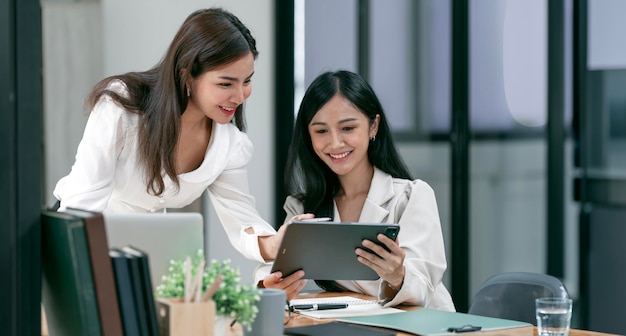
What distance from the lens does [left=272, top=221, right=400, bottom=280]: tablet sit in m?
2.00

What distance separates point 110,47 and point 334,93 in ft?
6.88

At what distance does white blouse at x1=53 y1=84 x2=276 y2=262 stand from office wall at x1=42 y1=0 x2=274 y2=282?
1725 millimetres

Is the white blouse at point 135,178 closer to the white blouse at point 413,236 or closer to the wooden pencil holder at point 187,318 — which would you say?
the white blouse at point 413,236

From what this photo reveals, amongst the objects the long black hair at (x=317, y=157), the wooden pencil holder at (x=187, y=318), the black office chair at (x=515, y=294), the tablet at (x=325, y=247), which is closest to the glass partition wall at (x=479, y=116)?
the long black hair at (x=317, y=157)

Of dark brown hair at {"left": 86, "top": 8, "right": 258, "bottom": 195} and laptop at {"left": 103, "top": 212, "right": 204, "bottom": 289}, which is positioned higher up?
dark brown hair at {"left": 86, "top": 8, "right": 258, "bottom": 195}

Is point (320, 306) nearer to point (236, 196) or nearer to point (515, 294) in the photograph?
point (515, 294)

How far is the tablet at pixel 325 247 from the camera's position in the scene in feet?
6.56

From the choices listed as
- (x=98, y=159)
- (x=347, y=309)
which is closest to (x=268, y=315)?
(x=347, y=309)

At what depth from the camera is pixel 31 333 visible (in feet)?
4.21

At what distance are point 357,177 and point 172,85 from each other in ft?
A: 2.13

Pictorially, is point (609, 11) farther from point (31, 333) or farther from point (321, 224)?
point (31, 333)

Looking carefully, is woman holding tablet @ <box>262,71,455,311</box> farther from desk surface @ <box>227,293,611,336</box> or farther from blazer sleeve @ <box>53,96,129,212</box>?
blazer sleeve @ <box>53,96,129,212</box>

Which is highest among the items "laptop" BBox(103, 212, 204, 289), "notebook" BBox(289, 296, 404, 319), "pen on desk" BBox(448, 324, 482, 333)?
"laptop" BBox(103, 212, 204, 289)

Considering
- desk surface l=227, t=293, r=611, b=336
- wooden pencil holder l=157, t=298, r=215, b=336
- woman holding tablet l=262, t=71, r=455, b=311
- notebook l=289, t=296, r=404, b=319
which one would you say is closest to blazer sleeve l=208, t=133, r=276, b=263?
woman holding tablet l=262, t=71, r=455, b=311
